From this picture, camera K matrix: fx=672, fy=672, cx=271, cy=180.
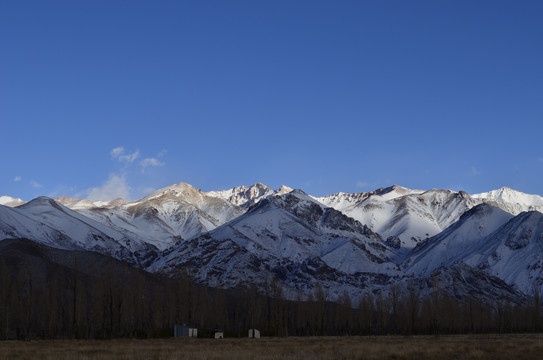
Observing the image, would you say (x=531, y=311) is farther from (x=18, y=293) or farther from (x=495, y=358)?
(x=495, y=358)

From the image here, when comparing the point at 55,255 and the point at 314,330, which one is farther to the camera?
the point at 55,255

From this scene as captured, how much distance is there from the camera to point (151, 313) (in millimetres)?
156375

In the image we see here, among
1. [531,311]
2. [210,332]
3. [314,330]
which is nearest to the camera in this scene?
[210,332]

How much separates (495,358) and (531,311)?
140393 millimetres

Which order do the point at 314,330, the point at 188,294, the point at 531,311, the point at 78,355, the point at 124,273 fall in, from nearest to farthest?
the point at 78,355
the point at 188,294
the point at 314,330
the point at 531,311
the point at 124,273

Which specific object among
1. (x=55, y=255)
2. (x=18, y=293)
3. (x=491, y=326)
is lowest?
(x=491, y=326)

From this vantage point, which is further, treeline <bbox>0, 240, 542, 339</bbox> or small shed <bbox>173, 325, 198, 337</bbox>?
treeline <bbox>0, 240, 542, 339</bbox>

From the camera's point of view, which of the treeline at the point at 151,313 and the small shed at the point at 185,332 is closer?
the small shed at the point at 185,332

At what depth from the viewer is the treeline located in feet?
356

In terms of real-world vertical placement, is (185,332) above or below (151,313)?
below

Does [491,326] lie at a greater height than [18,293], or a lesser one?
lesser

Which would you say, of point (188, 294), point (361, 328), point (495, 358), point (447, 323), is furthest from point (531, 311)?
point (495, 358)

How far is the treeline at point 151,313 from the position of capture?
356 feet

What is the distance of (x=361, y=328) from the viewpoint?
14662cm
